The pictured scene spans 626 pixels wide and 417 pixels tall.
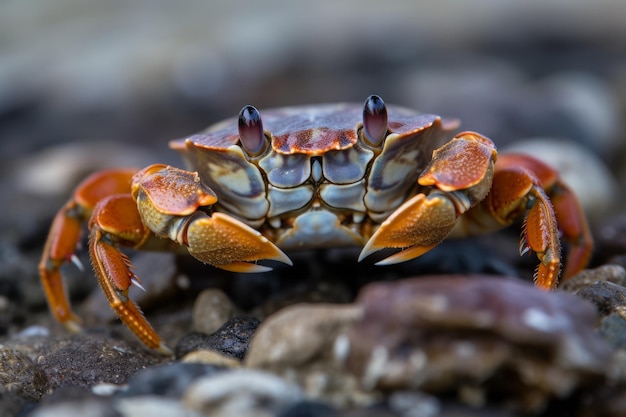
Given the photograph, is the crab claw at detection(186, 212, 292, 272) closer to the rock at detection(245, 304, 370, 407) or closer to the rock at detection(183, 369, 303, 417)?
the rock at detection(245, 304, 370, 407)

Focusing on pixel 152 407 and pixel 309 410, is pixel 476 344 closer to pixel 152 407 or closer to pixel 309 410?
pixel 309 410

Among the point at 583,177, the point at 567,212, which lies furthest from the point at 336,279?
the point at 583,177

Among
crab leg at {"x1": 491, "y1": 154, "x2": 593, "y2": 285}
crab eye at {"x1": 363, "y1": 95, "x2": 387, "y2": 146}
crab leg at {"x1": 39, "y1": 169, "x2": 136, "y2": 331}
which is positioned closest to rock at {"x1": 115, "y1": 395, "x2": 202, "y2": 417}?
crab eye at {"x1": 363, "y1": 95, "x2": 387, "y2": 146}

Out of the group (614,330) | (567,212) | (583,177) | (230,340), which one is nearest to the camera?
(614,330)

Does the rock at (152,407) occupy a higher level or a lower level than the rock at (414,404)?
higher

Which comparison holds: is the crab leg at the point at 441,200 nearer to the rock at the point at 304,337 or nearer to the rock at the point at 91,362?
the rock at the point at 304,337

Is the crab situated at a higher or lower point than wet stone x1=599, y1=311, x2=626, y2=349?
higher

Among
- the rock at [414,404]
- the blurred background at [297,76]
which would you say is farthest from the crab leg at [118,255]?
the blurred background at [297,76]
